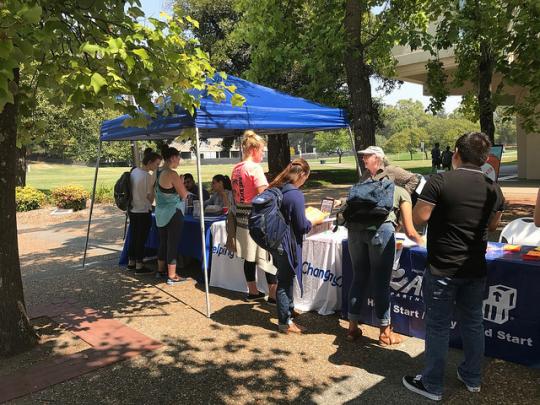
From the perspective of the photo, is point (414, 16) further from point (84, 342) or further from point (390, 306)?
point (84, 342)

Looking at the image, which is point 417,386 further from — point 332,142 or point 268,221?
point 332,142

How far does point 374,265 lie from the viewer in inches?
144

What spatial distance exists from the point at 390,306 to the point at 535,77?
493 cm

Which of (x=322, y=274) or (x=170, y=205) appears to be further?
(x=170, y=205)

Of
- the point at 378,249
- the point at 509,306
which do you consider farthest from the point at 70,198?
the point at 509,306

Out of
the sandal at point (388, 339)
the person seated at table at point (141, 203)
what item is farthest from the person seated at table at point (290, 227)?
the person seated at table at point (141, 203)

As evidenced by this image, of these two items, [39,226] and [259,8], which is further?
[39,226]

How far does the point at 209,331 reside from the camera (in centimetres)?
445

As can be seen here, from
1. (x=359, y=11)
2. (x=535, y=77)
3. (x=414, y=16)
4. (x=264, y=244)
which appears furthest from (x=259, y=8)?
(x=264, y=244)

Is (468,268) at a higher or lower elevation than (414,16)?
lower

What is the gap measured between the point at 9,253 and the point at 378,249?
3.19m

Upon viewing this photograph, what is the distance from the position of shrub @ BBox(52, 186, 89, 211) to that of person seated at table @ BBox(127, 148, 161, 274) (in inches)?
380

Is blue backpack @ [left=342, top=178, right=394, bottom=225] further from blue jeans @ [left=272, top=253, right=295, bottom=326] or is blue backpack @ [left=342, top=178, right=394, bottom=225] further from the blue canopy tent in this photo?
the blue canopy tent

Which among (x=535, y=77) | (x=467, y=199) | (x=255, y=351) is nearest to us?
(x=467, y=199)
